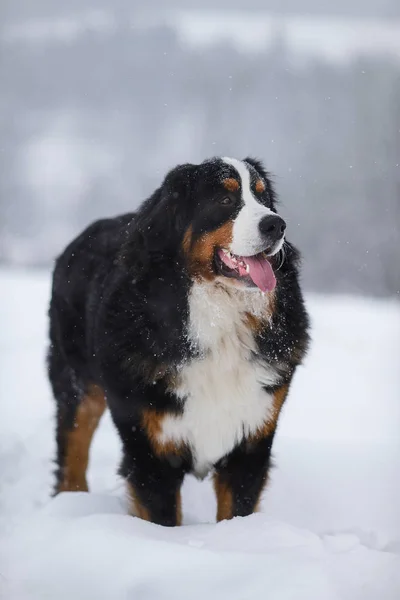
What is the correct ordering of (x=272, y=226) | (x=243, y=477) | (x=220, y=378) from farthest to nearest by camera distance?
1. (x=243, y=477)
2. (x=220, y=378)
3. (x=272, y=226)

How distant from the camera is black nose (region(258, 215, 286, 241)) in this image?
2.70 meters

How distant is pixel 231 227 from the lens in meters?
2.80

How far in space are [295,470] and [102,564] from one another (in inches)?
63.5

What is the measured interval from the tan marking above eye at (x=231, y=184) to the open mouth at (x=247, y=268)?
269mm

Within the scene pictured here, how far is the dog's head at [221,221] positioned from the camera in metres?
2.75

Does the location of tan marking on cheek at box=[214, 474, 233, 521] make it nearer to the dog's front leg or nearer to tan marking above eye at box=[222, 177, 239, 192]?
the dog's front leg

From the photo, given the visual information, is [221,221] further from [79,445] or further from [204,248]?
[79,445]

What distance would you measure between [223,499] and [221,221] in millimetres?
1309

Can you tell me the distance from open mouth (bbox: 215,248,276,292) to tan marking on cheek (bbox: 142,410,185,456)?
0.67 meters

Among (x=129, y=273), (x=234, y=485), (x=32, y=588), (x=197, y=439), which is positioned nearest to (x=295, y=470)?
(x=234, y=485)

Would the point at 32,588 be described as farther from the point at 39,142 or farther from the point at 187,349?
the point at 39,142

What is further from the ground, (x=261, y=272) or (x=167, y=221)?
(x=167, y=221)

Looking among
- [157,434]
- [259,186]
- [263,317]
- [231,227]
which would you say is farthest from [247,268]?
[157,434]

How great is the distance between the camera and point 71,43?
3082mm
